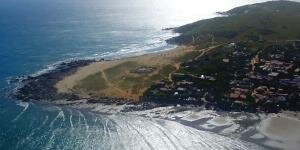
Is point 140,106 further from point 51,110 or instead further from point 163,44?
point 163,44

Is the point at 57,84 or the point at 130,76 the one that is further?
the point at 130,76

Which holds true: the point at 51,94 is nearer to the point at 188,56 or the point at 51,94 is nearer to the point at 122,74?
the point at 122,74

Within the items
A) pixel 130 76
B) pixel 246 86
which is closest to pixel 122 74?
pixel 130 76

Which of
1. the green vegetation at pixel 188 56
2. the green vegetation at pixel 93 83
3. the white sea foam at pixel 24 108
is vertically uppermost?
the green vegetation at pixel 188 56

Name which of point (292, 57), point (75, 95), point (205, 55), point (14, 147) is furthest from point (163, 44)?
point (14, 147)

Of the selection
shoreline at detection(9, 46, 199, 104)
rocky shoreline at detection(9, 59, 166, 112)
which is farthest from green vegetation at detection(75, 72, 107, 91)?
rocky shoreline at detection(9, 59, 166, 112)

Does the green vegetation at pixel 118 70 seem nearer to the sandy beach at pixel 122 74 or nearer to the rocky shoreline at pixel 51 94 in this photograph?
the sandy beach at pixel 122 74

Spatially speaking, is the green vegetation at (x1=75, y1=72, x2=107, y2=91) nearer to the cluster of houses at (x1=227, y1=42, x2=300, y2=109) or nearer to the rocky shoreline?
the rocky shoreline

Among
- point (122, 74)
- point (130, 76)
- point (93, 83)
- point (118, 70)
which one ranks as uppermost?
point (118, 70)

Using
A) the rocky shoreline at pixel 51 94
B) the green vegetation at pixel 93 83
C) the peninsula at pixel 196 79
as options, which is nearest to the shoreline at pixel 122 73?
the peninsula at pixel 196 79
